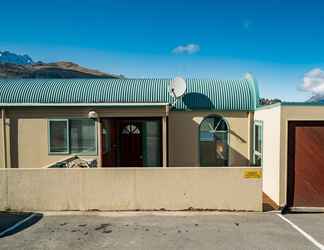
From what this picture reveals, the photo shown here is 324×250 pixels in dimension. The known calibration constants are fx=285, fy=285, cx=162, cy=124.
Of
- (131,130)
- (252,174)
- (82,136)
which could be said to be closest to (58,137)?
(82,136)

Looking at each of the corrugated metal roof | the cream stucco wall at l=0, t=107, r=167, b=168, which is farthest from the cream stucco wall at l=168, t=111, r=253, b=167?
the cream stucco wall at l=0, t=107, r=167, b=168

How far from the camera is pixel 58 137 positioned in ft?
39.5

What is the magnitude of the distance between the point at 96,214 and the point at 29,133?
5915mm

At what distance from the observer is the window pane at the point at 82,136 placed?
12.0 meters

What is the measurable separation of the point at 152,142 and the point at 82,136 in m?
3.02

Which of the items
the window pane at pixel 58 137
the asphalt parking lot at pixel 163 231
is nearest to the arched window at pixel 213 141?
the asphalt parking lot at pixel 163 231

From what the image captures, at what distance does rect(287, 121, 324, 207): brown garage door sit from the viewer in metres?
8.38

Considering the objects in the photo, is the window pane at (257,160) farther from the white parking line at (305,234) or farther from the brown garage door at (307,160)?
the white parking line at (305,234)

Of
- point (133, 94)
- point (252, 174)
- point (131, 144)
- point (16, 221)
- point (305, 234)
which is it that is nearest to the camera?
point (305, 234)

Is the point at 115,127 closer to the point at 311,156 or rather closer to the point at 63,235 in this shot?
the point at 63,235

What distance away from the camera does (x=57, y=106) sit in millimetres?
11508

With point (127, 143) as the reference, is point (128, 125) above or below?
above

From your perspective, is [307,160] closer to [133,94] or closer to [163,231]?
[163,231]

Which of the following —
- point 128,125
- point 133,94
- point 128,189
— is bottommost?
point 128,189
